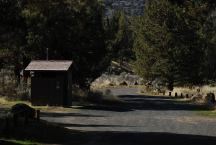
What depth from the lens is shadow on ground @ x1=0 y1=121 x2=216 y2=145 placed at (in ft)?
80.2

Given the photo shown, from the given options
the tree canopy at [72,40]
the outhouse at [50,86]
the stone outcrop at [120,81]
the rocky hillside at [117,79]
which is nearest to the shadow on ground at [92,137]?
the outhouse at [50,86]

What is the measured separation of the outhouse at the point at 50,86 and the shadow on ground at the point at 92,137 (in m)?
19.5

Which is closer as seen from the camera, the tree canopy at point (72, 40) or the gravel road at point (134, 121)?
the gravel road at point (134, 121)

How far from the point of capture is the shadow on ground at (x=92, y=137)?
80.2ft

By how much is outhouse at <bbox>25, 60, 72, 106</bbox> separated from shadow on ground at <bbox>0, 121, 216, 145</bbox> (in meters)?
19.5

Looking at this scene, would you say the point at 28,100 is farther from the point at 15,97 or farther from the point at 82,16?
the point at 82,16

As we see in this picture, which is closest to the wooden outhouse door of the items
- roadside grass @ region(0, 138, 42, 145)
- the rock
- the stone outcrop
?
the rock

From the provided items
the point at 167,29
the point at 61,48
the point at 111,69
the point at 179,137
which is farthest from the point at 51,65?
the point at 111,69

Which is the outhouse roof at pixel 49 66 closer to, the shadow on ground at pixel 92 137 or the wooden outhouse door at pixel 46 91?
the wooden outhouse door at pixel 46 91

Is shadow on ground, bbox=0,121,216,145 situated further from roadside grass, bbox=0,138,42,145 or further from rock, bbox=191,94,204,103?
rock, bbox=191,94,204,103

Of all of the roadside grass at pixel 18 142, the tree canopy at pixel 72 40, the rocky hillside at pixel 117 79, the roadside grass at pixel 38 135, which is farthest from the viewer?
the rocky hillside at pixel 117 79

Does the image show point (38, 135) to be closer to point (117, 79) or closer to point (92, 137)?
point (92, 137)

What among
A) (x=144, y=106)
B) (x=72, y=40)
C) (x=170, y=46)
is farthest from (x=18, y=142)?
(x=170, y=46)

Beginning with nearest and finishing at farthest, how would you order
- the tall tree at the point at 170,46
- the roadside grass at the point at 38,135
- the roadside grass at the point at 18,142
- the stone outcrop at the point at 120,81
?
1. the roadside grass at the point at 18,142
2. the roadside grass at the point at 38,135
3. the tall tree at the point at 170,46
4. the stone outcrop at the point at 120,81
